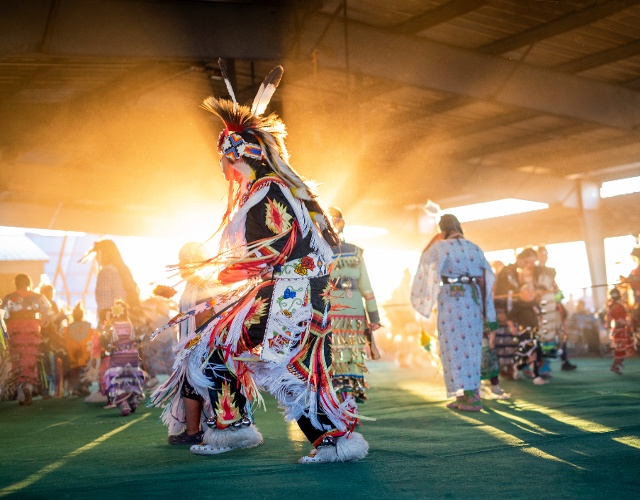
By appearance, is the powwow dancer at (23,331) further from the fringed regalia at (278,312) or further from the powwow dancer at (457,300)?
the fringed regalia at (278,312)

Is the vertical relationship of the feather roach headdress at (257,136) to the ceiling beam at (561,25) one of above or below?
below

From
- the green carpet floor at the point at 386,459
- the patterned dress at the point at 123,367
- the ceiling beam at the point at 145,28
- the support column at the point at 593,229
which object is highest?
the ceiling beam at the point at 145,28

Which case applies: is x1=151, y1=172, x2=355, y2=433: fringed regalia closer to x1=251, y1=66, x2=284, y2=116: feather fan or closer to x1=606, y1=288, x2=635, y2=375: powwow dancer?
x1=251, y1=66, x2=284, y2=116: feather fan

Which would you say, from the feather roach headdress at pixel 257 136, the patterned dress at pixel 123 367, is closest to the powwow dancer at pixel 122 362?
the patterned dress at pixel 123 367

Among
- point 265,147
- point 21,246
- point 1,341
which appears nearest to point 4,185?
point 21,246

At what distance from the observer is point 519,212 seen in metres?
21.9

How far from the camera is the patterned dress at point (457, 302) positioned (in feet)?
21.7

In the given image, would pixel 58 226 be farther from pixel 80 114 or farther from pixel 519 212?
pixel 519 212

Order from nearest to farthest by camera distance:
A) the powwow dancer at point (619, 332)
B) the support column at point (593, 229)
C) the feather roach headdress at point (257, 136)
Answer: the feather roach headdress at point (257, 136) < the powwow dancer at point (619, 332) < the support column at point (593, 229)

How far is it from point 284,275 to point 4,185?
41.3 ft

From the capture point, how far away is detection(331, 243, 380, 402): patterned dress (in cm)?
642

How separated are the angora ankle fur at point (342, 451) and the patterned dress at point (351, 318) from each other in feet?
8.27

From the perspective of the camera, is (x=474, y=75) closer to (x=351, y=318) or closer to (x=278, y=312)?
(x=351, y=318)

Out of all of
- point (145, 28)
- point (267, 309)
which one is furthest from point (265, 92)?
point (145, 28)
